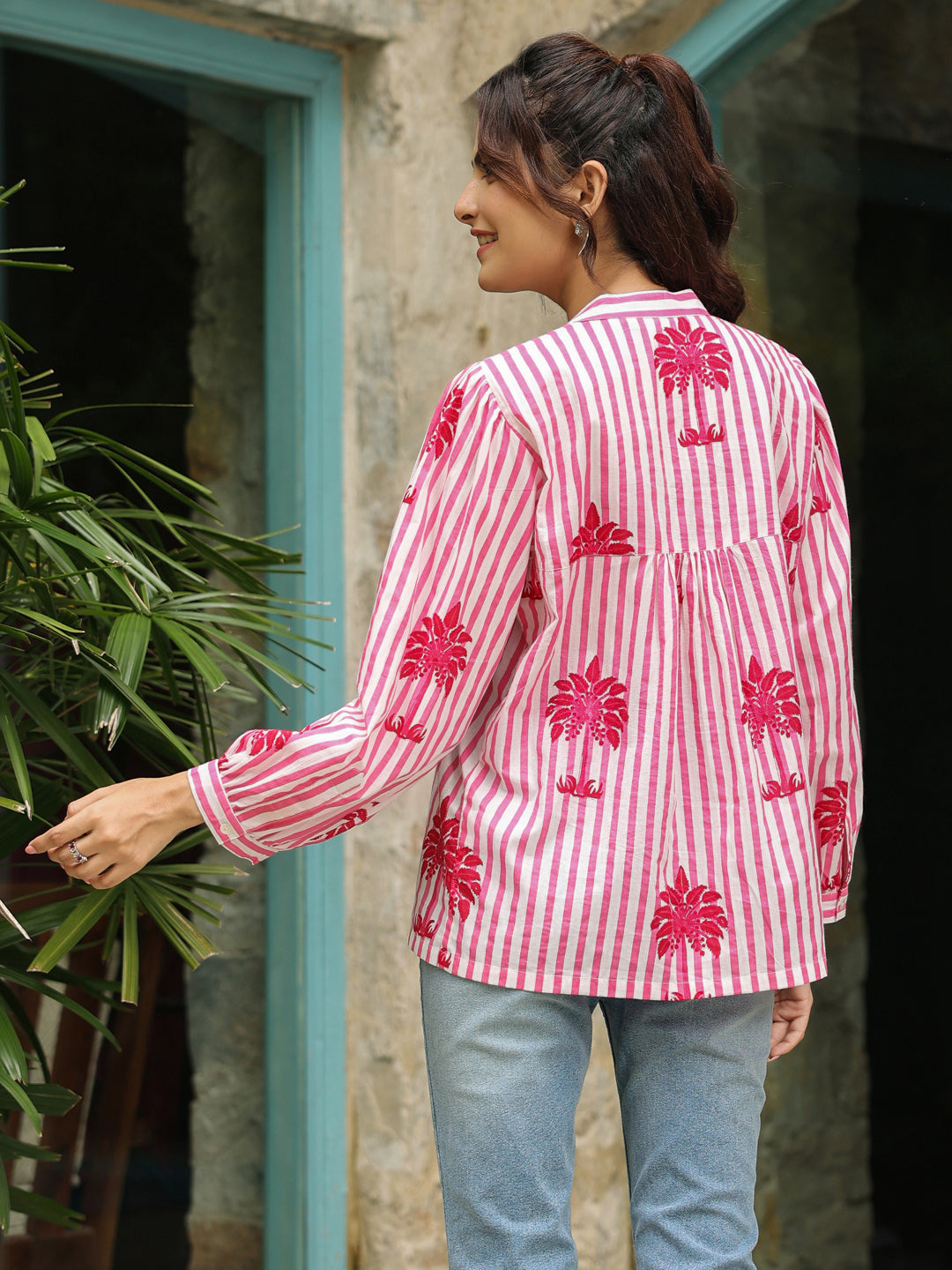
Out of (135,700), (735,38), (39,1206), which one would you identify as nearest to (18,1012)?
(39,1206)

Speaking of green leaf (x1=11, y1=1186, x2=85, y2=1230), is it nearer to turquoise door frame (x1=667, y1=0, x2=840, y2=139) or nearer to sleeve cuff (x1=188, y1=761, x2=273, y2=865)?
A: sleeve cuff (x1=188, y1=761, x2=273, y2=865)

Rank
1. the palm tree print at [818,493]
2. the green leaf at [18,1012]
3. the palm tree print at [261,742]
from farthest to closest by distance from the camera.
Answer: the green leaf at [18,1012] → the palm tree print at [818,493] → the palm tree print at [261,742]

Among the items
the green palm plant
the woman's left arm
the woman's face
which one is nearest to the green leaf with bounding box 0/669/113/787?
the green palm plant

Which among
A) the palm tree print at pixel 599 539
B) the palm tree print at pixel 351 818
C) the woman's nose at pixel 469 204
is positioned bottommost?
the palm tree print at pixel 351 818

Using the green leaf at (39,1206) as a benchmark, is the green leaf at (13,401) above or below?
above

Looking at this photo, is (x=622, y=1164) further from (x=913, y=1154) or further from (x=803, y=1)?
(x=803, y=1)

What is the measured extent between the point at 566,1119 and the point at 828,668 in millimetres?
436

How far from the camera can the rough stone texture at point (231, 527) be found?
2.39 meters

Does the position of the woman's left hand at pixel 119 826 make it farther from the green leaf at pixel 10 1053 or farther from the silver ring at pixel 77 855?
the green leaf at pixel 10 1053

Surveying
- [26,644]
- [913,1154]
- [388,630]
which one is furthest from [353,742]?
[913,1154]

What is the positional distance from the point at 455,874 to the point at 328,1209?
5.29 ft

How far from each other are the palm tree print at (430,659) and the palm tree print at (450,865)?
95mm

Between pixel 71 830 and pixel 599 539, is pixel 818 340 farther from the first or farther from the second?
pixel 71 830

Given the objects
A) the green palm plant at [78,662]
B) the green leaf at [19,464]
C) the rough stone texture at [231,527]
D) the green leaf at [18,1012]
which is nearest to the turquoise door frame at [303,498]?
the rough stone texture at [231,527]
